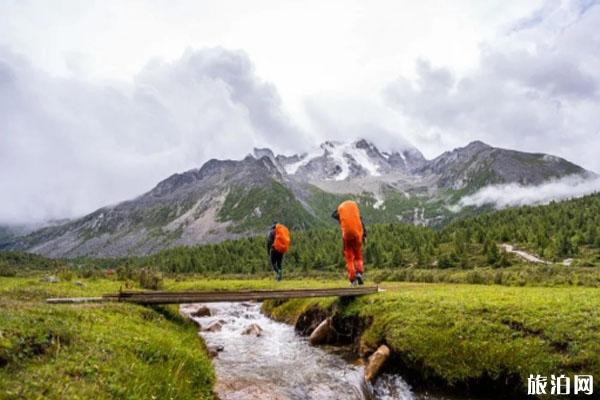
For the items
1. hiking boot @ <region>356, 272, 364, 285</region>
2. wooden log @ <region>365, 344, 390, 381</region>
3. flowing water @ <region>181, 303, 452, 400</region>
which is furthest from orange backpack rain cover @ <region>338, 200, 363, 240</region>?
wooden log @ <region>365, 344, 390, 381</region>

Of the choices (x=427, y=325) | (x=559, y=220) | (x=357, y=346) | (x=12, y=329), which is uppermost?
(x=559, y=220)

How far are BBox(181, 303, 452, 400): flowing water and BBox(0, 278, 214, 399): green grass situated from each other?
75.0 inches

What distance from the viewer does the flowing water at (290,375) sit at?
45.9 feet

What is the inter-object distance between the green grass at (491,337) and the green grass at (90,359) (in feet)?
24.8

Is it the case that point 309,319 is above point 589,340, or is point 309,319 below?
below

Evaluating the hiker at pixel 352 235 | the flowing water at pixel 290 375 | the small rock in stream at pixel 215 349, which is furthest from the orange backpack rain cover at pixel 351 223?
the small rock in stream at pixel 215 349

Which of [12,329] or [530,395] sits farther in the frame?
[530,395]

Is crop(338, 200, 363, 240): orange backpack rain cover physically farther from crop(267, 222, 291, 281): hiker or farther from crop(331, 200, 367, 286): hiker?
crop(267, 222, 291, 281): hiker

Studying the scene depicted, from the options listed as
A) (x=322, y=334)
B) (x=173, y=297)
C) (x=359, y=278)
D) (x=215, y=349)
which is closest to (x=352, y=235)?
(x=359, y=278)

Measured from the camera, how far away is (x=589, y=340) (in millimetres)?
13031

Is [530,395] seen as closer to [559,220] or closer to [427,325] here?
[427,325]

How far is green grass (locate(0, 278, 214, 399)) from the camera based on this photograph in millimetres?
8219

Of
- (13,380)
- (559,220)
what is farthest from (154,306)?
(559,220)

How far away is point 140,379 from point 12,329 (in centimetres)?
324
